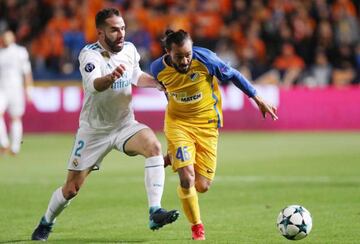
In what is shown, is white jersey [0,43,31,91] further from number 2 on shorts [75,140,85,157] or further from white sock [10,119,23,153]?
number 2 on shorts [75,140,85,157]

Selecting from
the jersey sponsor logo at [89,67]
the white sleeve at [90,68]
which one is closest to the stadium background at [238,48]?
the white sleeve at [90,68]

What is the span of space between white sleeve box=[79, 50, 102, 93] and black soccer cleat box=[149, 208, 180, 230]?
1.18 meters

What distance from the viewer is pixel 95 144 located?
27.7 ft

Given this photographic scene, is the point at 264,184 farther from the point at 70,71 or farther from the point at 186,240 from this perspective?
the point at 70,71

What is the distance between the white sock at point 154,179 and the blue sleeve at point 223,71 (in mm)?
1083

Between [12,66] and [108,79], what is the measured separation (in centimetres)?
1070

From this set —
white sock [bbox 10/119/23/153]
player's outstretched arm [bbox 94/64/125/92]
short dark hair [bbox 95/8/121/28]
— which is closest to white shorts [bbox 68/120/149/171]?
player's outstretched arm [bbox 94/64/125/92]

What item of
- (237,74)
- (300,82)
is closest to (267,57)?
(300,82)

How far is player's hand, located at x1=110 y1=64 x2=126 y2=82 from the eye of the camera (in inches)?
298

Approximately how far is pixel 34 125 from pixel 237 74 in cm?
1417

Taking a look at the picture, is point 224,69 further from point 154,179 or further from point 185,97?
point 154,179

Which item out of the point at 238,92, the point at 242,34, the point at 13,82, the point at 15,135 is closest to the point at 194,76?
the point at 15,135

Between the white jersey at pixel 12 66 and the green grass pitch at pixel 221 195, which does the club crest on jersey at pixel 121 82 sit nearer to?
the green grass pitch at pixel 221 195

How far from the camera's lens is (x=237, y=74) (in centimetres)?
863
